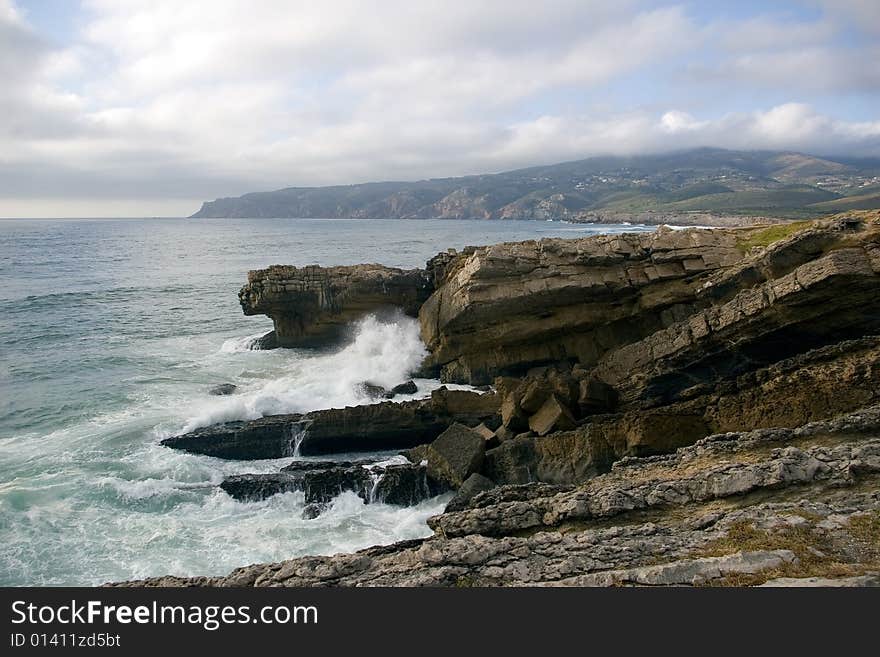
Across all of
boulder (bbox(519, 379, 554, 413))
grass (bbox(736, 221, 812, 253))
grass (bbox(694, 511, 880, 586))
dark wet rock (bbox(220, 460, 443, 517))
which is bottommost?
dark wet rock (bbox(220, 460, 443, 517))

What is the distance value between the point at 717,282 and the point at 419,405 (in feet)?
42.7

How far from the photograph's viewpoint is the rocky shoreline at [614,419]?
9.87 m

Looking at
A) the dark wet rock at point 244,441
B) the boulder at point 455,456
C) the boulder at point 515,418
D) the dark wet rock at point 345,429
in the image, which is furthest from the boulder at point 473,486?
the dark wet rock at point 244,441

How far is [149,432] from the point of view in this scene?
2417 centimetres

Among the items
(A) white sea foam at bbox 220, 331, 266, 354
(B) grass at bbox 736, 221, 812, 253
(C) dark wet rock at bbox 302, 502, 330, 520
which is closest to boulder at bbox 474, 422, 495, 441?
(C) dark wet rock at bbox 302, 502, 330, 520

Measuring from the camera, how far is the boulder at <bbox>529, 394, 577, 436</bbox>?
19656 millimetres

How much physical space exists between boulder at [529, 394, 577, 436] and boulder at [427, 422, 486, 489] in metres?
2.08

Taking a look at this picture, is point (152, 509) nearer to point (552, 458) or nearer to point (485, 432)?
point (485, 432)

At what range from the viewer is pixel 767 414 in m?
16.5

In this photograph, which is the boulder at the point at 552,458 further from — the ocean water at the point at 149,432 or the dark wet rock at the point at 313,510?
the dark wet rock at the point at 313,510

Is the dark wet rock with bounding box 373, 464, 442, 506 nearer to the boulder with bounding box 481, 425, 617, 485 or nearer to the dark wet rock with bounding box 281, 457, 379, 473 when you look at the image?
the dark wet rock with bounding box 281, 457, 379, 473

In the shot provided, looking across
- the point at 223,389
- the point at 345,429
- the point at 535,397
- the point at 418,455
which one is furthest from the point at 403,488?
the point at 223,389

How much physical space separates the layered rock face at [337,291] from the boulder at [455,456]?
1660cm

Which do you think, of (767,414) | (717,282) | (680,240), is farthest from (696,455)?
(680,240)
